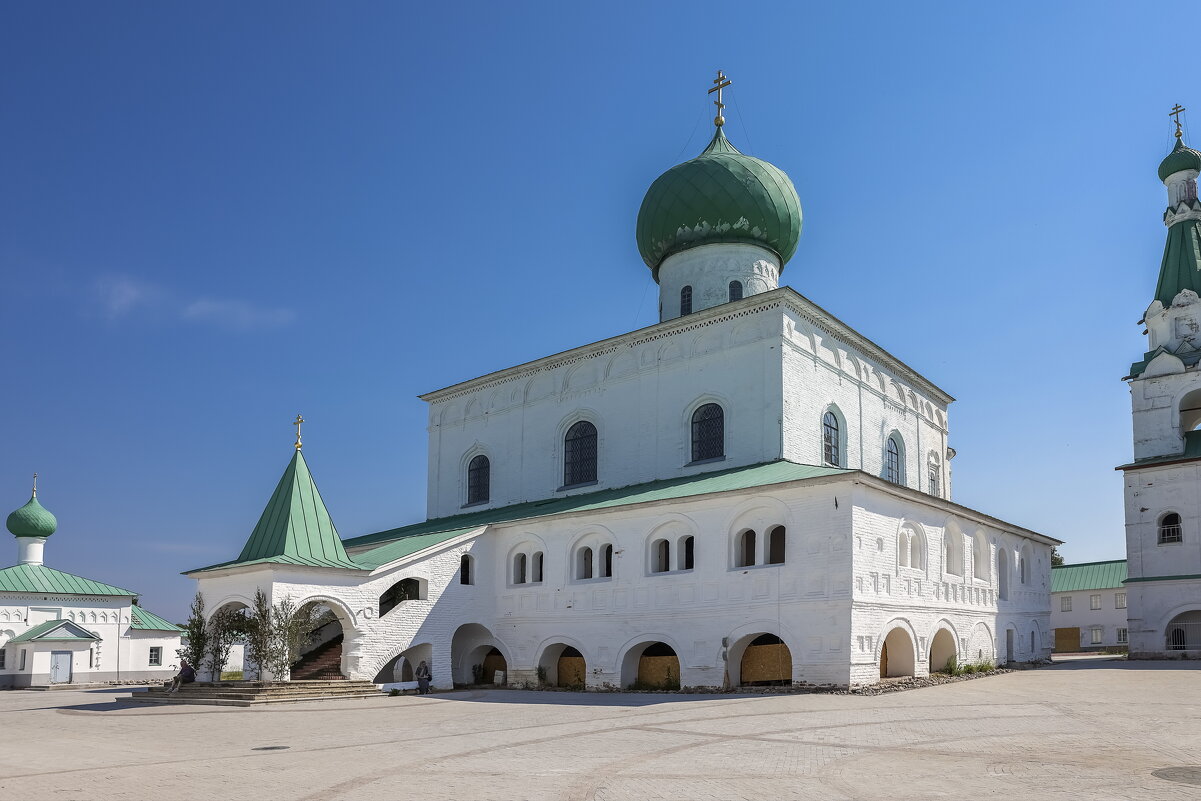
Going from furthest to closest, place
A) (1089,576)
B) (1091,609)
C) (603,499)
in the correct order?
(1089,576), (1091,609), (603,499)

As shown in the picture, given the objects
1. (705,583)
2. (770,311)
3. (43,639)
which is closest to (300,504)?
(705,583)

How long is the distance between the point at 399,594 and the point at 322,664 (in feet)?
7.44

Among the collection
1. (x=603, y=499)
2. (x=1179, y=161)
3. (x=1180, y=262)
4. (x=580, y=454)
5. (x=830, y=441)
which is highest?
(x=1179, y=161)

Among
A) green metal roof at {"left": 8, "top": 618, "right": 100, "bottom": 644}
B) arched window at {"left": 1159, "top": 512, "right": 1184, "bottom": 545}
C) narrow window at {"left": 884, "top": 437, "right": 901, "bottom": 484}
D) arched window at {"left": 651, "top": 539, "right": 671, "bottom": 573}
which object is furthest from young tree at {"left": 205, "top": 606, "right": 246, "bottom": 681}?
arched window at {"left": 1159, "top": 512, "right": 1184, "bottom": 545}

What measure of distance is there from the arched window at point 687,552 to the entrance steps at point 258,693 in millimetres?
6771

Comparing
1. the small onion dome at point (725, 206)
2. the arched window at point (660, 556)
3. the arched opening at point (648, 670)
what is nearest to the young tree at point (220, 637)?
the arched opening at point (648, 670)

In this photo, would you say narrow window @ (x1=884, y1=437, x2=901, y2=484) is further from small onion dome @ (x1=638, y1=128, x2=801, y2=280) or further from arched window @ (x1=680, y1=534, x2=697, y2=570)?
arched window @ (x1=680, y1=534, x2=697, y2=570)

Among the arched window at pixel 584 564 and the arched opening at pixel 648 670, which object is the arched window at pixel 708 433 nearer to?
the arched window at pixel 584 564

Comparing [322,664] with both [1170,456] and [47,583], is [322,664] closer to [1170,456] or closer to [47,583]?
[47,583]

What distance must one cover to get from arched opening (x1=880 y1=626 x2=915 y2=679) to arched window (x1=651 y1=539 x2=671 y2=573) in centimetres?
464

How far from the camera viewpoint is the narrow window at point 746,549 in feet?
65.0

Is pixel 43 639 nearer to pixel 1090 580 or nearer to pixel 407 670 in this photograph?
pixel 407 670

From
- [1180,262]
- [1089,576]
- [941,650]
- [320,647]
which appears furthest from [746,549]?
[1089,576]

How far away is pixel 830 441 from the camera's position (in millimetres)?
24000
